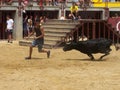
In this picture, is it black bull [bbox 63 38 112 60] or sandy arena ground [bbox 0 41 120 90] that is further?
black bull [bbox 63 38 112 60]

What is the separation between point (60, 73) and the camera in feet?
43.7

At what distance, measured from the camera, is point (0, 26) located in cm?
3416

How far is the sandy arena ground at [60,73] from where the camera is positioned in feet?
36.2

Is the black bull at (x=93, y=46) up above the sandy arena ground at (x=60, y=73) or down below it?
above

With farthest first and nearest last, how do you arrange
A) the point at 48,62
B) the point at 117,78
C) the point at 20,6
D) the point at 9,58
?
the point at 20,6 → the point at 9,58 → the point at 48,62 → the point at 117,78

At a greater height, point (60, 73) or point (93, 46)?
point (93, 46)

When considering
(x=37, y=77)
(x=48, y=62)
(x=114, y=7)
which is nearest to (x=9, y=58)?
(x=48, y=62)

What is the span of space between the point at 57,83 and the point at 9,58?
6890 millimetres

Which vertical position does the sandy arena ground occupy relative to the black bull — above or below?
below

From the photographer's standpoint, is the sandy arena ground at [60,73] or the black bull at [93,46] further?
the black bull at [93,46]

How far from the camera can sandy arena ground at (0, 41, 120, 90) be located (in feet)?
36.2

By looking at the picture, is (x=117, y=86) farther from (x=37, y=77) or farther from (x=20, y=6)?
(x=20, y=6)

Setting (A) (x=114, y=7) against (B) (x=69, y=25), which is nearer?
(B) (x=69, y=25)

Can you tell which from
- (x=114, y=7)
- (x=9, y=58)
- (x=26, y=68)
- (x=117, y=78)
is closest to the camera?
(x=117, y=78)
